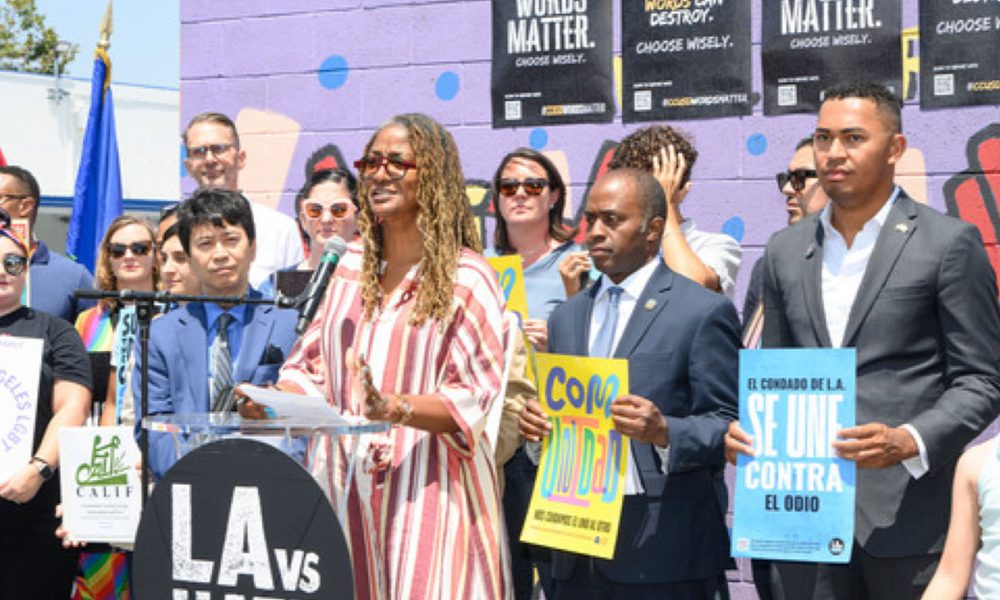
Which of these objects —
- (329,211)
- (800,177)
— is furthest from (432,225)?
(329,211)

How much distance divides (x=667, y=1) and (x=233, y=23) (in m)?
2.41

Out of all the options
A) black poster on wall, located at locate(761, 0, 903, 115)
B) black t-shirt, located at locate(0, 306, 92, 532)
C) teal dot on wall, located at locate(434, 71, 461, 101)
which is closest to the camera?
black t-shirt, located at locate(0, 306, 92, 532)

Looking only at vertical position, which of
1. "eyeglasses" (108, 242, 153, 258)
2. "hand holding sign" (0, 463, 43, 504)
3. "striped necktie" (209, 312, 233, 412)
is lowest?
"hand holding sign" (0, 463, 43, 504)

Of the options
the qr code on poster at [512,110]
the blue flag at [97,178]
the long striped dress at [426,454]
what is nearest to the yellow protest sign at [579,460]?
the long striped dress at [426,454]

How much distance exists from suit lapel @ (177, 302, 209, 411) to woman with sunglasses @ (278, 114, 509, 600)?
0.80m

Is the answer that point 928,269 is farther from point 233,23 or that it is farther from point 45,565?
point 233,23

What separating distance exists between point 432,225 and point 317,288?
363 millimetres

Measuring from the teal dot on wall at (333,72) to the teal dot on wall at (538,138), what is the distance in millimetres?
1106

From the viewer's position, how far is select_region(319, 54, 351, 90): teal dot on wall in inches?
293

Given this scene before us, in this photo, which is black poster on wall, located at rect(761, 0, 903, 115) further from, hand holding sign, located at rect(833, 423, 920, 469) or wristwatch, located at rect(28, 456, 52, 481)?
wristwatch, located at rect(28, 456, 52, 481)

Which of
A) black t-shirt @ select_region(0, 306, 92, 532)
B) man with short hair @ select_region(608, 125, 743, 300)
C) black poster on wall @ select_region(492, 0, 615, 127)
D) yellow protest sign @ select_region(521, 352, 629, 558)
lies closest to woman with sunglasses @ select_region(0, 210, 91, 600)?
black t-shirt @ select_region(0, 306, 92, 532)

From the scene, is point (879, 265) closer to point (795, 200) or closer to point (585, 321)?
point (585, 321)

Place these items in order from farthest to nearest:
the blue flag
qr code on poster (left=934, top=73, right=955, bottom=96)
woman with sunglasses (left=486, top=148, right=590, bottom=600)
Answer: the blue flag → qr code on poster (left=934, top=73, right=955, bottom=96) → woman with sunglasses (left=486, top=148, right=590, bottom=600)

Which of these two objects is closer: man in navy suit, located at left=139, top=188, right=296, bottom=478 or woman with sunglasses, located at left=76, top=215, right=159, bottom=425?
man in navy suit, located at left=139, top=188, right=296, bottom=478
